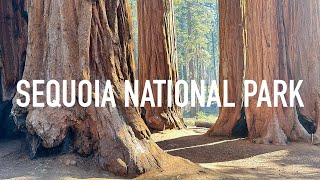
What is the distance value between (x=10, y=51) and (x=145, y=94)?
16.2 feet

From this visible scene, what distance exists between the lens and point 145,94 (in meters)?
12.0

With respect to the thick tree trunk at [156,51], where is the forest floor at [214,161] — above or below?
below

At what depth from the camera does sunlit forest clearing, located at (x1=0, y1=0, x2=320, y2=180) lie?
16.1 ft

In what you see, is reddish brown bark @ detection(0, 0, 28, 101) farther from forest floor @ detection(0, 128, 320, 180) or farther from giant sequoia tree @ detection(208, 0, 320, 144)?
giant sequoia tree @ detection(208, 0, 320, 144)

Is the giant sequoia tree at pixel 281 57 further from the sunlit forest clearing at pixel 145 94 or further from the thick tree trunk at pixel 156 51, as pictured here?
the thick tree trunk at pixel 156 51

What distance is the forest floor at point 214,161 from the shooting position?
15.2ft

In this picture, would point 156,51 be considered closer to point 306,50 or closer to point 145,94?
point 145,94

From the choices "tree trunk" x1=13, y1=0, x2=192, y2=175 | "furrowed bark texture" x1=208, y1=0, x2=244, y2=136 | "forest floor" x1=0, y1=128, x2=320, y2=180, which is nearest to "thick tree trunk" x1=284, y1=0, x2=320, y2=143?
"forest floor" x1=0, y1=128, x2=320, y2=180

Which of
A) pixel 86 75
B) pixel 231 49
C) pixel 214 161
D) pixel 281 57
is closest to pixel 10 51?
pixel 86 75

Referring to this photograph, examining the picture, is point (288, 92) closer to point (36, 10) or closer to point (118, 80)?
point (118, 80)

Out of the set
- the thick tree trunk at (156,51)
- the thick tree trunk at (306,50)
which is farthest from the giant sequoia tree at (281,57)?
the thick tree trunk at (156,51)

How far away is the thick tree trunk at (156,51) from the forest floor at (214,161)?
4.29ft

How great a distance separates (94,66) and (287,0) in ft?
19.3

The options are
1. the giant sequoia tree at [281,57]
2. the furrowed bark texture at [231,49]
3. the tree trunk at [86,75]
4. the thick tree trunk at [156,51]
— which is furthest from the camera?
the thick tree trunk at [156,51]
